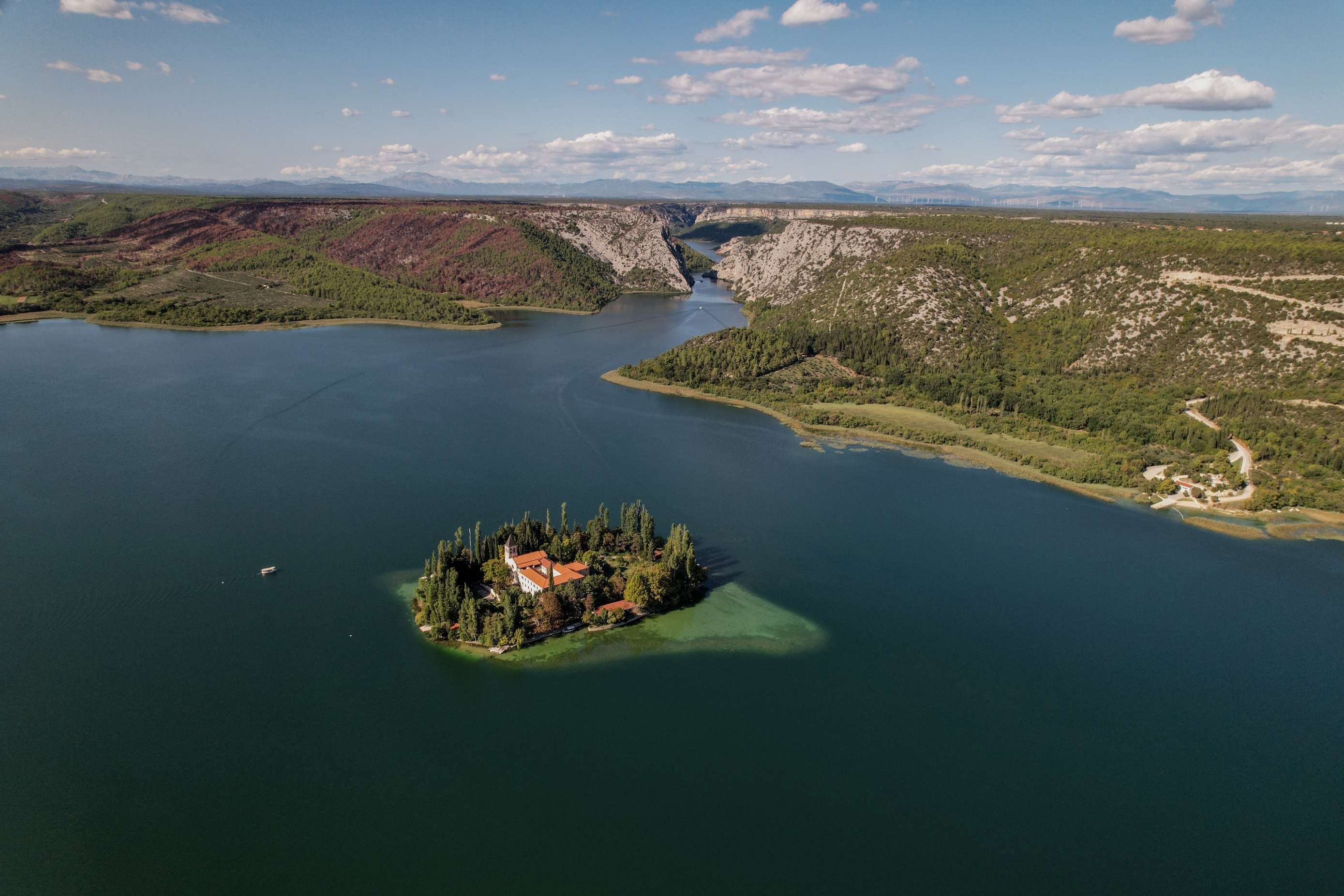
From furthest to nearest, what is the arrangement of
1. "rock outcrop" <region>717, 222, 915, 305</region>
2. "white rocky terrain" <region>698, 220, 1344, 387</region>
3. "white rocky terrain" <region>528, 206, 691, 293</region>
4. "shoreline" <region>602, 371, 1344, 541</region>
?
"white rocky terrain" <region>528, 206, 691, 293</region>, "rock outcrop" <region>717, 222, 915, 305</region>, "white rocky terrain" <region>698, 220, 1344, 387</region>, "shoreline" <region>602, 371, 1344, 541</region>

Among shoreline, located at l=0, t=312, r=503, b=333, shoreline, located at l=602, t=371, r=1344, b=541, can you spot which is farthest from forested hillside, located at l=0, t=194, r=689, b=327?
shoreline, located at l=602, t=371, r=1344, b=541

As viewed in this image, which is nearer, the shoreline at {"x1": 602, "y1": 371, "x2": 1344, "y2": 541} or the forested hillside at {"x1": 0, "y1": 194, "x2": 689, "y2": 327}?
the shoreline at {"x1": 602, "y1": 371, "x2": 1344, "y2": 541}

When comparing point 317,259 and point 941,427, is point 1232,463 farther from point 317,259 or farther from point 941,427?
point 317,259

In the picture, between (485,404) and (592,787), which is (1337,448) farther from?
(485,404)

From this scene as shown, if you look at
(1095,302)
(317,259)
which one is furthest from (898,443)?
(317,259)

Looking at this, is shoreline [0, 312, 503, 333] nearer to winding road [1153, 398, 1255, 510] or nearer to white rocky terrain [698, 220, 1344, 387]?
white rocky terrain [698, 220, 1344, 387]

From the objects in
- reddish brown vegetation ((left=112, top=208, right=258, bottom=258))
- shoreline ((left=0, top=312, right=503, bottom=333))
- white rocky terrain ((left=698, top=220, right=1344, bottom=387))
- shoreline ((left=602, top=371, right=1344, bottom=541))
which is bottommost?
shoreline ((left=602, top=371, right=1344, bottom=541))

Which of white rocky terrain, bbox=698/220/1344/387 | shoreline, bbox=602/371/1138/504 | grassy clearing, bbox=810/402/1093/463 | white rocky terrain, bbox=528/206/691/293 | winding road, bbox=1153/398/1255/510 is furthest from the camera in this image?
white rocky terrain, bbox=528/206/691/293

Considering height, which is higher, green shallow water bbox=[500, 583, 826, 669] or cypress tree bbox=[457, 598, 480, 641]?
cypress tree bbox=[457, 598, 480, 641]
